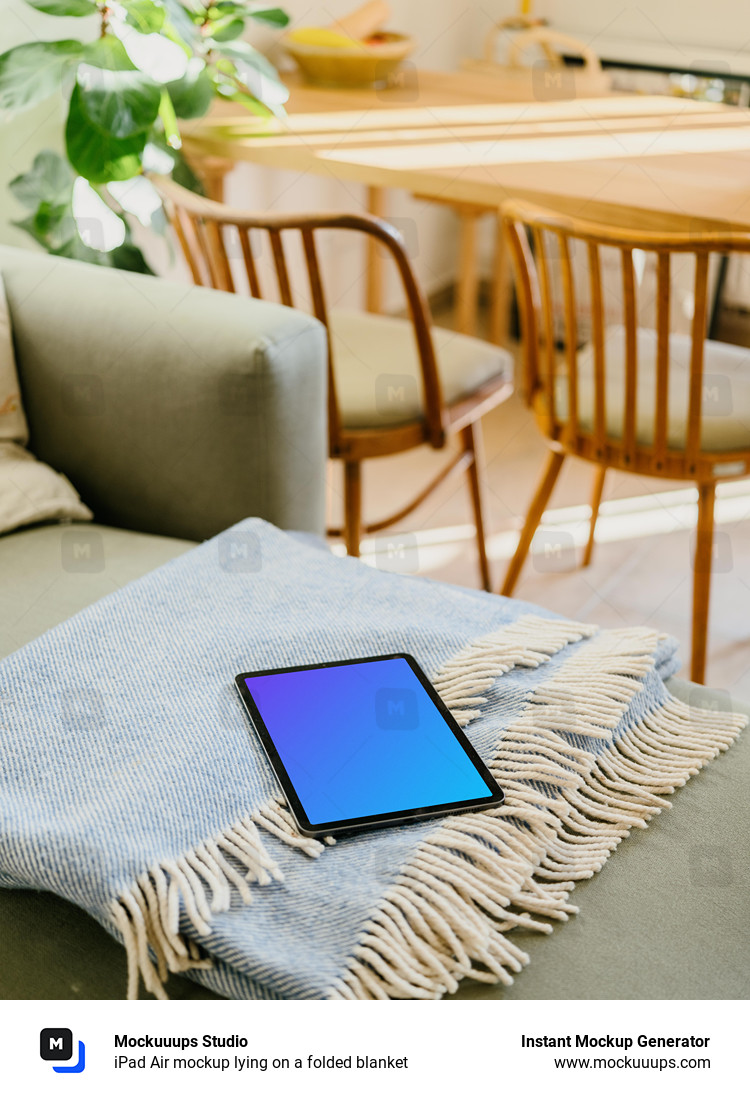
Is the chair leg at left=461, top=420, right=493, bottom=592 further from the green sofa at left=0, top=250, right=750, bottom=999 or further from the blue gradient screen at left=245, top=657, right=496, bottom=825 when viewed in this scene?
the blue gradient screen at left=245, top=657, right=496, bottom=825

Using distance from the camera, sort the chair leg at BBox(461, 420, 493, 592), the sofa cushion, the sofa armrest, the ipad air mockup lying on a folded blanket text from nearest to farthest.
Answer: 1. the ipad air mockup lying on a folded blanket text
2. the sofa cushion
3. the sofa armrest
4. the chair leg at BBox(461, 420, 493, 592)

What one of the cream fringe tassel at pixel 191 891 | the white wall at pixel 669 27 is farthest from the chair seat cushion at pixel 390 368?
the white wall at pixel 669 27

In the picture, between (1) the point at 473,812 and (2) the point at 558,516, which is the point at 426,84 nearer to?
(2) the point at 558,516

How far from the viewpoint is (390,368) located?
1.61 m

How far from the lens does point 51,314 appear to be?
125 cm

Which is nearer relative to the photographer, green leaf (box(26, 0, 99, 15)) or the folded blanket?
the folded blanket

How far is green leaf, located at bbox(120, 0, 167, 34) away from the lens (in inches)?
53.4

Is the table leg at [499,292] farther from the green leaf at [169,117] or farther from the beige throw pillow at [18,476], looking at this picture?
the beige throw pillow at [18,476]

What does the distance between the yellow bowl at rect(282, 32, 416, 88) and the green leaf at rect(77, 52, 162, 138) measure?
78 centimetres

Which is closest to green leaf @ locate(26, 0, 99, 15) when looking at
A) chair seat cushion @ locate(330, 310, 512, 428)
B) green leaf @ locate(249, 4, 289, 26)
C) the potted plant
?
the potted plant

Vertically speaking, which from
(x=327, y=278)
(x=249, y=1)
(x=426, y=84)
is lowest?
(x=327, y=278)

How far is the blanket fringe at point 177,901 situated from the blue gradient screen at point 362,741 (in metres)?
0.06
